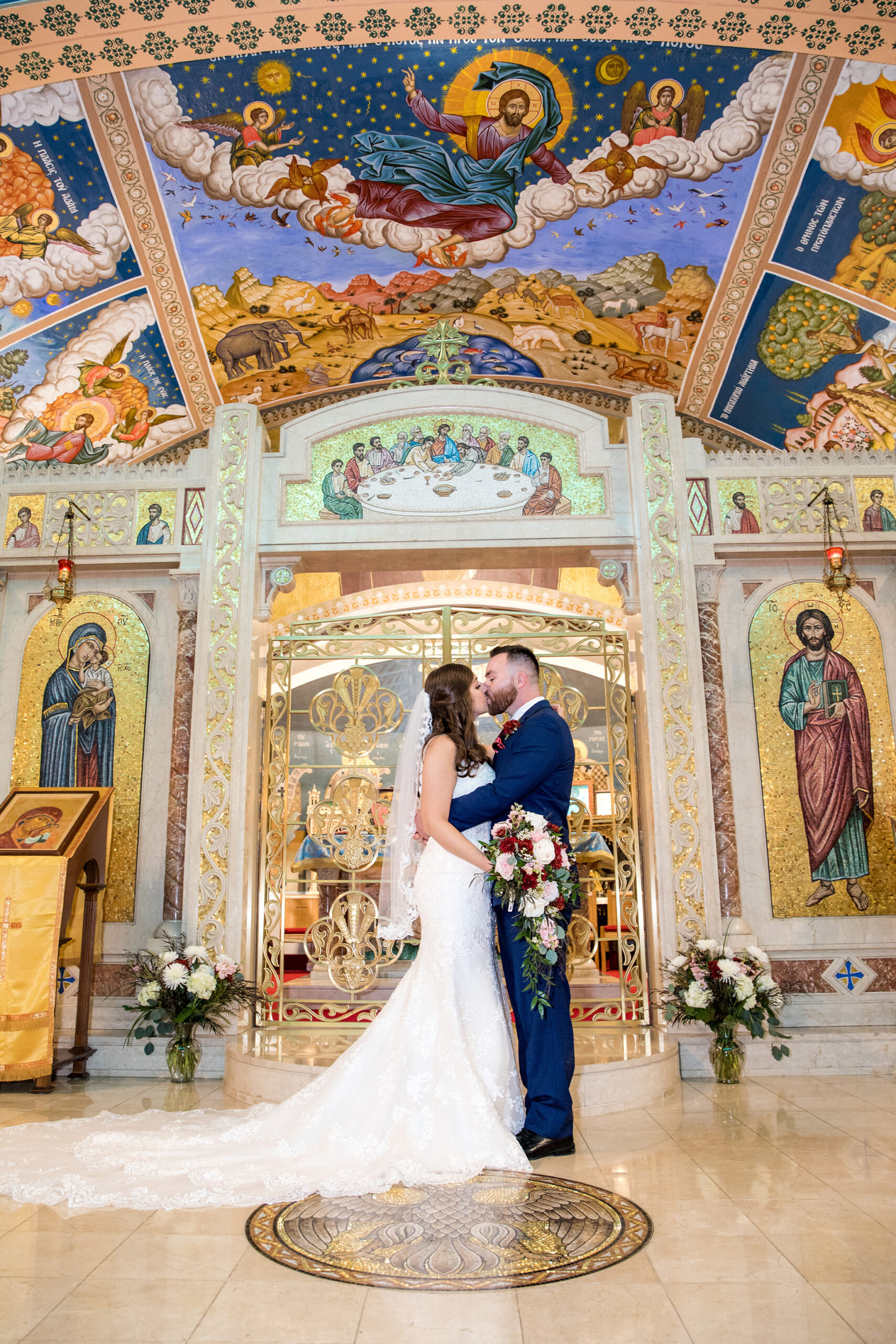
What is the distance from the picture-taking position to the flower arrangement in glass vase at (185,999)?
6.80 meters

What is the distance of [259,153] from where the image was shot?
9945 mm

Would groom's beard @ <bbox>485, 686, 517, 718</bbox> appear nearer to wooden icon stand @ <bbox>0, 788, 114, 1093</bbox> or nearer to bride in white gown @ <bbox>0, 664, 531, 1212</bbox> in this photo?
bride in white gown @ <bbox>0, 664, 531, 1212</bbox>

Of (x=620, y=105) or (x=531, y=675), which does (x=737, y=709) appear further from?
(x=620, y=105)

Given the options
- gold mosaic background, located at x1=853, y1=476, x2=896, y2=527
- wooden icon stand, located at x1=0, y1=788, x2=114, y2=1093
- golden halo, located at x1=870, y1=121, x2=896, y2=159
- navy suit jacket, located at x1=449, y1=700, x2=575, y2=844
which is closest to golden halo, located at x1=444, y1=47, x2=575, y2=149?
golden halo, located at x1=870, y1=121, x2=896, y2=159

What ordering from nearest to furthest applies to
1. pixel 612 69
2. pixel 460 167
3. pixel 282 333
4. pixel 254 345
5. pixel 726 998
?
pixel 726 998
pixel 612 69
pixel 460 167
pixel 282 333
pixel 254 345

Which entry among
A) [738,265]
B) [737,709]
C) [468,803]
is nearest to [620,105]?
[738,265]

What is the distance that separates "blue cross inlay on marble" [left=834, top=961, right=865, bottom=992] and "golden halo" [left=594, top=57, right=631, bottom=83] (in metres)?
8.46

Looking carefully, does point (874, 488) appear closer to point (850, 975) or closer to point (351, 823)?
point (850, 975)

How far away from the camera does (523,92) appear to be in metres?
9.41

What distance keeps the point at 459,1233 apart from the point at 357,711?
16.5 feet

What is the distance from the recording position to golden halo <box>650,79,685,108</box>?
30.4ft

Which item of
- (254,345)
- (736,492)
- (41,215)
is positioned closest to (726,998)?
(736,492)

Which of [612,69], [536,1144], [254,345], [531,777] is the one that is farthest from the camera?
[254,345]


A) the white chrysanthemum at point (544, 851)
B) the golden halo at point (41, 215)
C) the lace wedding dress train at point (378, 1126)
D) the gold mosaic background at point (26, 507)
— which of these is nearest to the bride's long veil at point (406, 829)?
the lace wedding dress train at point (378, 1126)
